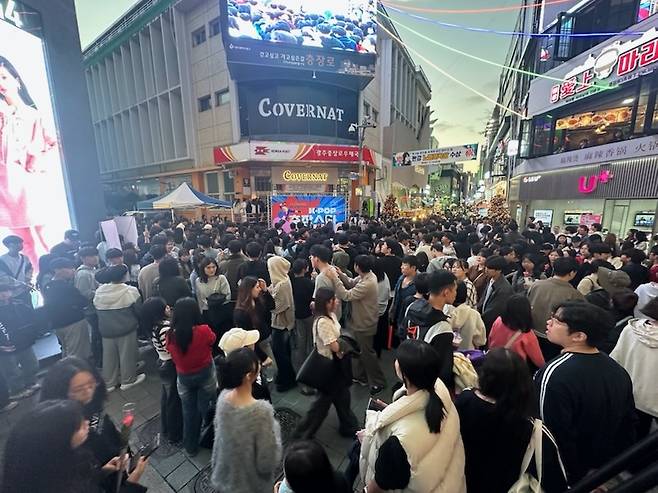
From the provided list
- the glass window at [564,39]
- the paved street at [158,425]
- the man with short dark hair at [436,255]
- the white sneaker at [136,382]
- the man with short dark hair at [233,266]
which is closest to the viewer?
the paved street at [158,425]

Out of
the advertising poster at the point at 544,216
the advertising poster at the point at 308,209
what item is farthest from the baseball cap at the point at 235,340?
the advertising poster at the point at 544,216

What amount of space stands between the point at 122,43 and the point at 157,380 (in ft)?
105

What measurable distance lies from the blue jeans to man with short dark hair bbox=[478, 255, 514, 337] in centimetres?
324

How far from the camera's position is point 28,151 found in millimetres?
5805

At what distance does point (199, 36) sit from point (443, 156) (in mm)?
18357

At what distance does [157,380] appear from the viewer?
4164 mm

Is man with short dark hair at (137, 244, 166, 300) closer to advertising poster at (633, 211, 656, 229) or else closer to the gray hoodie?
the gray hoodie

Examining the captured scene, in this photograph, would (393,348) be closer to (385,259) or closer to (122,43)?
(385,259)

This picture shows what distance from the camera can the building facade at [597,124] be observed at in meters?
10.2

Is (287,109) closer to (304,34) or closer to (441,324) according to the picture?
(304,34)

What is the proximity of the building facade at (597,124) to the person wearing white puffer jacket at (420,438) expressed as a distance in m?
14.0

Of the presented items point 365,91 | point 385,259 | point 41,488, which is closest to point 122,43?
point 365,91

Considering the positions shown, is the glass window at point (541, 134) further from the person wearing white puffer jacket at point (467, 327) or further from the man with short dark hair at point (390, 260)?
the person wearing white puffer jacket at point (467, 327)

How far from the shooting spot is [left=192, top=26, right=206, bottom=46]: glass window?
19.3 meters
